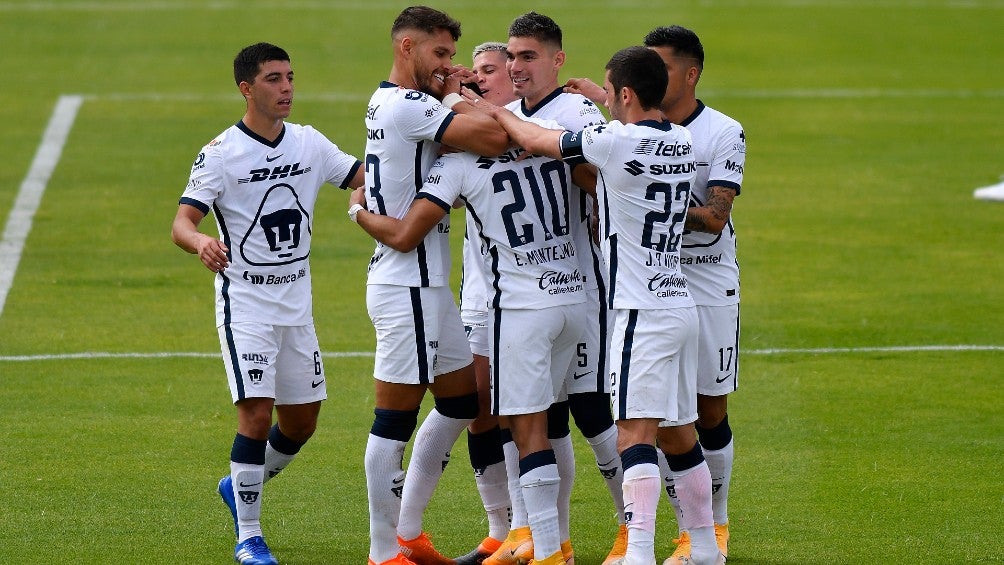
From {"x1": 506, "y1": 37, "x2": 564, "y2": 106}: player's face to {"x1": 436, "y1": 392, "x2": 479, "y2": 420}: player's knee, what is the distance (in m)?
1.40

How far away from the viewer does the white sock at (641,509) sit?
6.52 meters

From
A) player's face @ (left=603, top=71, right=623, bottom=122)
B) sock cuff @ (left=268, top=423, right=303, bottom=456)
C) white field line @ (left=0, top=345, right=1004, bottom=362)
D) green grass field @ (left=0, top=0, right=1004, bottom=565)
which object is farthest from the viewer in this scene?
white field line @ (left=0, top=345, right=1004, bottom=362)

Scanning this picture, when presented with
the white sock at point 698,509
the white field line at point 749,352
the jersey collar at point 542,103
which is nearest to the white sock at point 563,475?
the white sock at point 698,509

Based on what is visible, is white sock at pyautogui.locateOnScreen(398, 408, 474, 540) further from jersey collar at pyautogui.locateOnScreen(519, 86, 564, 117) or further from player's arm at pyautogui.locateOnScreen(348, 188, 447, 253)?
jersey collar at pyautogui.locateOnScreen(519, 86, 564, 117)

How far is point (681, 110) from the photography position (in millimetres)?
7117

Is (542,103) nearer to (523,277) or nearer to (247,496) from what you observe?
(523,277)

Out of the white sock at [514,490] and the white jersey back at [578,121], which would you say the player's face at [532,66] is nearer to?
the white jersey back at [578,121]

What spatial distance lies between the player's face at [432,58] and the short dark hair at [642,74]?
0.81 meters

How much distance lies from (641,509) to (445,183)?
5.44ft

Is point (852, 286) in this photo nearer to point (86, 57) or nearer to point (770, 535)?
point (770, 535)

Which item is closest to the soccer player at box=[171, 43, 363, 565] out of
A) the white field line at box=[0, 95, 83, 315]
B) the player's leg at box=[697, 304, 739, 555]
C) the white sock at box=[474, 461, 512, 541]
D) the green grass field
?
the green grass field

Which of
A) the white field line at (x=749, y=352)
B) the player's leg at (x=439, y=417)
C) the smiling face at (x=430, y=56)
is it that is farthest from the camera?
the white field line at (x=749, y=352)

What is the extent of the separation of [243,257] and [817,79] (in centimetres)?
1903

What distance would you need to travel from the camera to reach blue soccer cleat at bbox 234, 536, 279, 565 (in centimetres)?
701
